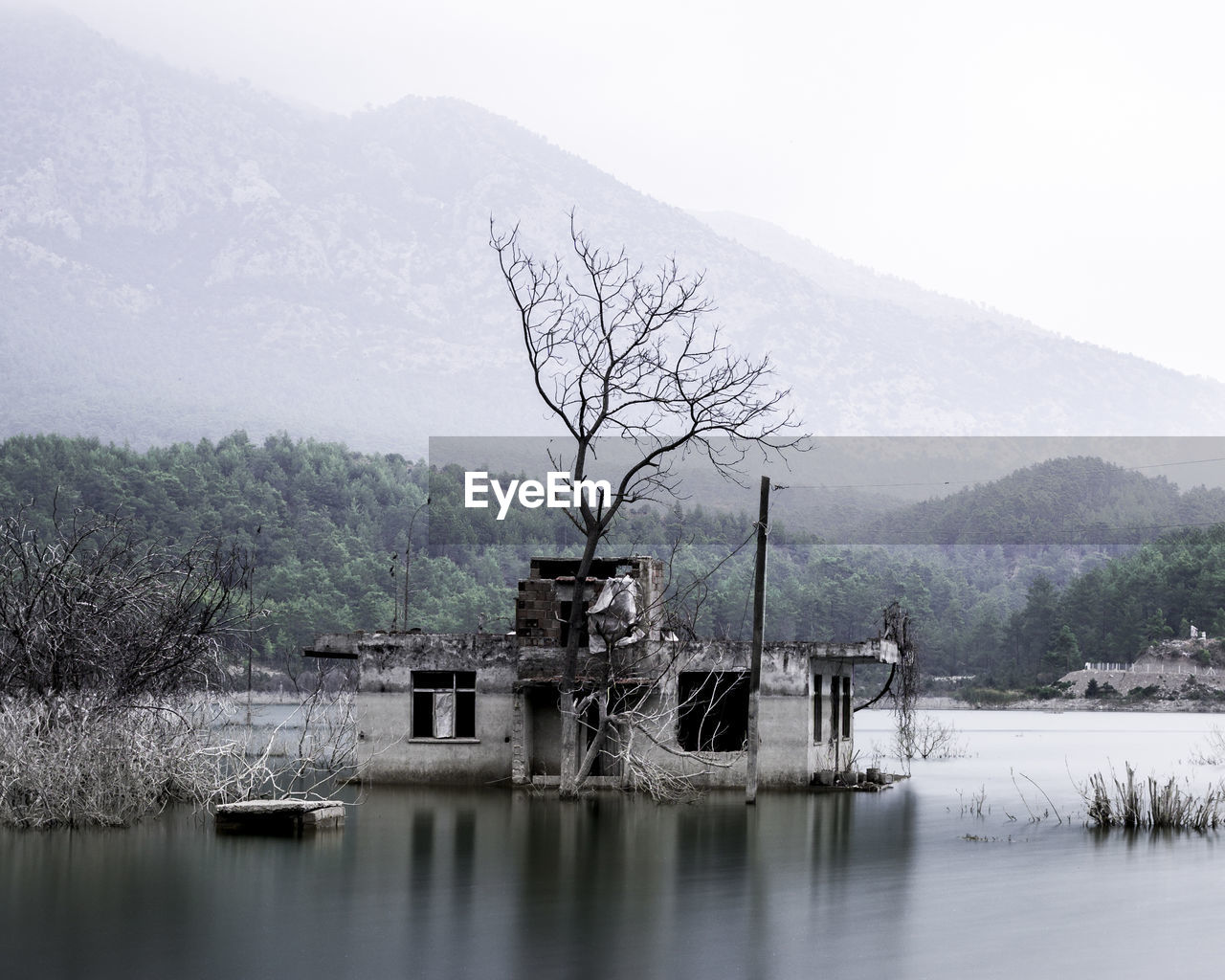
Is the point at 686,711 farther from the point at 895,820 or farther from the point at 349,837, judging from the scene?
the point at 349,837

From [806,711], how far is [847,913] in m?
13.3

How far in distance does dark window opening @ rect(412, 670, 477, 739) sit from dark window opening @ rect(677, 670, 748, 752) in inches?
172

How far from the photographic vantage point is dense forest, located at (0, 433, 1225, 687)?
434 feet

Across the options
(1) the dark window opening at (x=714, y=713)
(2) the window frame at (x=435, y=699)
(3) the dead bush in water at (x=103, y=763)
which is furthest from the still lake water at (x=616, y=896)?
(1) the dark window opening at (x=714, y=713)

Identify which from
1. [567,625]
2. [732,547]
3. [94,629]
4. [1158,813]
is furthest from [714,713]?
[732,547]

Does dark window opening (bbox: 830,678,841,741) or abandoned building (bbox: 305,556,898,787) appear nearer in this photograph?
abandoned building (bbox: 305,556,898,787)

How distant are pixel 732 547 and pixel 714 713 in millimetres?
115224

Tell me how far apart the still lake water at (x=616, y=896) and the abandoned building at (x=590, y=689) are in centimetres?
170

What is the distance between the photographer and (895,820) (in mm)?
30109

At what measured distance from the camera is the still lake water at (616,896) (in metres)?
15.8

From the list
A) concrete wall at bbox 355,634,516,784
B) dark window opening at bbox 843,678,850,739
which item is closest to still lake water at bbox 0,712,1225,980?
concrete wall at bbox 355,634,516,784

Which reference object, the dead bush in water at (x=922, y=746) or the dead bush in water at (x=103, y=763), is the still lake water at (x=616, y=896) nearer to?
the dead bush in water at (x=103, y=763)

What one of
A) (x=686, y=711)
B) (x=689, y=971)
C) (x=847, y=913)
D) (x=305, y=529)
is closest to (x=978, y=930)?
(x=847, y=913)

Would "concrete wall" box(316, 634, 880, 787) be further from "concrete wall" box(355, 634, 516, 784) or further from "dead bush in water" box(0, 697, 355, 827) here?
"dead bush in water" box(0, 697, 355, 827)
